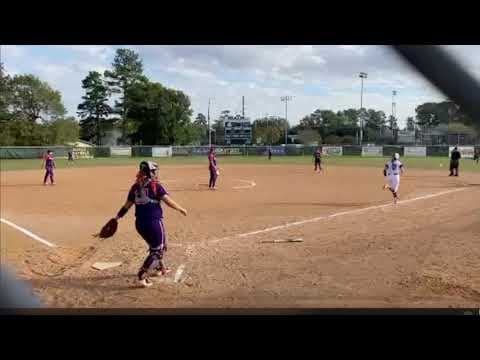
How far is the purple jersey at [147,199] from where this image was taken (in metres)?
6.32

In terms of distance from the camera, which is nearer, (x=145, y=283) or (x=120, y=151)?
(x=145, y=283)

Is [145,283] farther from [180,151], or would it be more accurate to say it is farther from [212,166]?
[180,151]

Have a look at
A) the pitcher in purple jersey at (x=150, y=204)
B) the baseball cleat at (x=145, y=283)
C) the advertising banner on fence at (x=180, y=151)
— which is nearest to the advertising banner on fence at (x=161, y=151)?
the advertising banner on fence at (x=180, y=151)

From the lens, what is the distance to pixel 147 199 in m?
6.34

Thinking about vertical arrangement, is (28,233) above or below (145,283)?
below

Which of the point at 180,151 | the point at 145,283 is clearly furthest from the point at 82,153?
the point at 145,283

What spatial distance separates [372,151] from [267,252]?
44496 millimetres

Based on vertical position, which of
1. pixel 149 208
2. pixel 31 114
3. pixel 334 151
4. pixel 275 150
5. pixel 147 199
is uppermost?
pixel 31 114

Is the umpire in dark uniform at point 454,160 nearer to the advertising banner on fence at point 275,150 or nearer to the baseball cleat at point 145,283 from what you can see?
the baseball cleat at point 145,283
